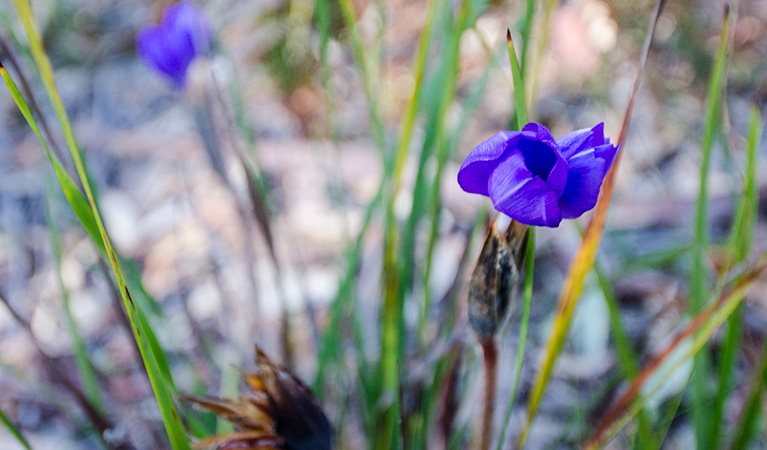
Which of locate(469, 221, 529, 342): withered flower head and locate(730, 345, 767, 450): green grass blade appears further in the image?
locate(730, 345, 767, 450): green grass blade

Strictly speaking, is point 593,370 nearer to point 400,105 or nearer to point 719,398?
point 719,398

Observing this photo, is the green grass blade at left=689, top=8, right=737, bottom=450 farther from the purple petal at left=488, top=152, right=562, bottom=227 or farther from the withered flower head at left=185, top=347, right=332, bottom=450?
the withered flower head at left=185, top=347, right=332, bottom=450

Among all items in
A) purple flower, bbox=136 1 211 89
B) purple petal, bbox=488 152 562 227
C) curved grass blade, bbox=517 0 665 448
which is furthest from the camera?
purple flower, bbox=136 1 211 89

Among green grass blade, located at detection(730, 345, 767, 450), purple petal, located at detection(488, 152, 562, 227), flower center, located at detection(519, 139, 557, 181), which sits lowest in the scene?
green grass blade, located at detection(730, 345, 767, 450)

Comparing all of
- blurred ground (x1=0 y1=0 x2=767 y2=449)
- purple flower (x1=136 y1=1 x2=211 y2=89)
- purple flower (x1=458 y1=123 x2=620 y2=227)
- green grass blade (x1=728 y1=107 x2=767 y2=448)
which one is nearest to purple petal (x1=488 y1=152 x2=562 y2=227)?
purple flower (x1=458 y1=123 x2=620 y2=227)

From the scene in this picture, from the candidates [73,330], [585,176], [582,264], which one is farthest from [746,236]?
[73,330]

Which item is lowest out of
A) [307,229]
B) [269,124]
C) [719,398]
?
[719,398]

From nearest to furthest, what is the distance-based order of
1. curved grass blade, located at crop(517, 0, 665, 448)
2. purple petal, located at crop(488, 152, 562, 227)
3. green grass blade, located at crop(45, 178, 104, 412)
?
purple petal, located at crop(488, 152, 562, 227) < curved grass blade, located at crop(517, 0, 665, 448) < green grass blade, located at crop(45, 178, 104, 412)

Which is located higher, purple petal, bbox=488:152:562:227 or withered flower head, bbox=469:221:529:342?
purple petal, bbox=488:152:562:227

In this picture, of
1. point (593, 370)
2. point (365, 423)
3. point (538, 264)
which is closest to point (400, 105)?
point (538, 264)
